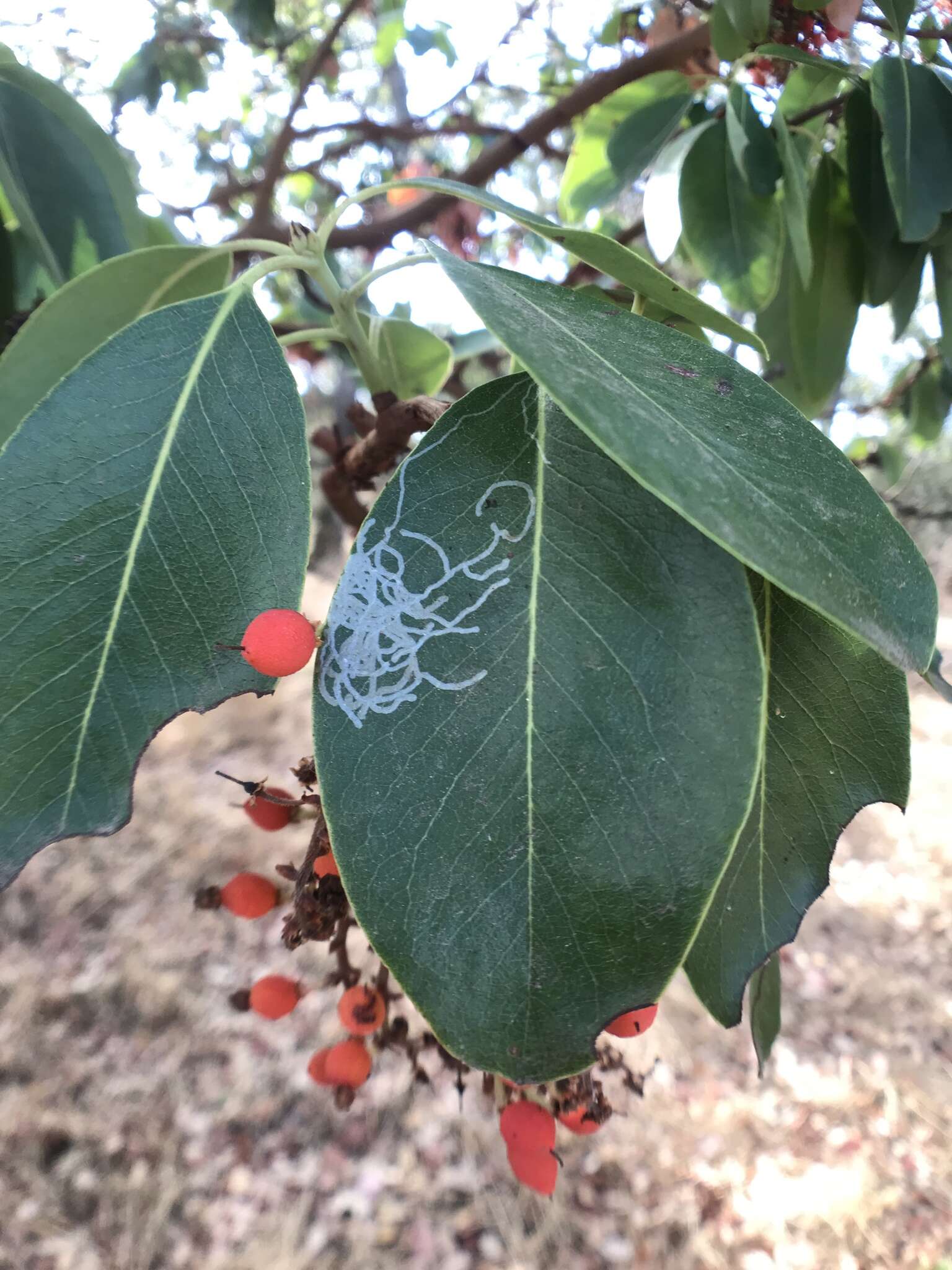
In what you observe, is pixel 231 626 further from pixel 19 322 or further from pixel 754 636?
pixel 19 322

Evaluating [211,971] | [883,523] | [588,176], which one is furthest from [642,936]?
[211,971]

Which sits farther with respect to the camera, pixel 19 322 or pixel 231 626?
pixel 19 322

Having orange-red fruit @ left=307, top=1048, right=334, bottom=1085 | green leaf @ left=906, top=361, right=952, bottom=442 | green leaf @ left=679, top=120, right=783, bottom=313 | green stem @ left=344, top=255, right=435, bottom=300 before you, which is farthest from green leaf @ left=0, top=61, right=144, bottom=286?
green leaf @ left=906, top=361, right=952, bottom=442

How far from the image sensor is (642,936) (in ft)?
1.16

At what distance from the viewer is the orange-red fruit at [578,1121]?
51 cm

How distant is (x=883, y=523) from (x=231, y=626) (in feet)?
1.01

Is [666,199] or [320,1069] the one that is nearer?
[320,1069]

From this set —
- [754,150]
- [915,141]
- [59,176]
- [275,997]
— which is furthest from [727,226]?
[275,997]

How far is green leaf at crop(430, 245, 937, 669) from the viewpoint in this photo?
0.29 meters

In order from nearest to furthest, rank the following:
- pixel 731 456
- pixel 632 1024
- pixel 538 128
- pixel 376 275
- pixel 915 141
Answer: pixel 731 456 → pixel 632 1024 → pixel 376 275 → pixel 915 141 → pixel 538 128

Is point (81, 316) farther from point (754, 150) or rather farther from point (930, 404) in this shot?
point (930, 404)

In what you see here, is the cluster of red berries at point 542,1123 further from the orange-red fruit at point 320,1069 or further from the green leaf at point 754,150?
the green leaf at point 754,150

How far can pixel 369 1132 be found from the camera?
4.73ft

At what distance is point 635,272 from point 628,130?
2.01 feet
